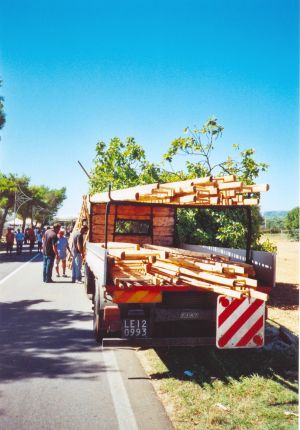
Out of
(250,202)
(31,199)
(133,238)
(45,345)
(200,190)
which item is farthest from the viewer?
(31,199)

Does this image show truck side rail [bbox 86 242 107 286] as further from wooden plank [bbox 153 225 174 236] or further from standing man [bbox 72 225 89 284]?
standing man [bbox 72 225 89 284]

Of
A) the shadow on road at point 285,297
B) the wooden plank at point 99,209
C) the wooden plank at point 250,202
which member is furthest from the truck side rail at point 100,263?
the shadow on road at point 285,297

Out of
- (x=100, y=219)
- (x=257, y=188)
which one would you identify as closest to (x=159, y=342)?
(x=257, y=188)

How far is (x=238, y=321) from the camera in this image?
14.1 feet

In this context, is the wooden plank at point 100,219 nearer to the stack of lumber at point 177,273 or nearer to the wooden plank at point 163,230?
the wooden plank at point 163,230

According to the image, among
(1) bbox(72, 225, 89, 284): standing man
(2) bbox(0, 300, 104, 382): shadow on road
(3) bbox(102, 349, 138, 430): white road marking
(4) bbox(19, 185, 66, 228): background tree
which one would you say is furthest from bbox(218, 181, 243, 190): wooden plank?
(4) bbox(19, 185, 66, 228): background tree

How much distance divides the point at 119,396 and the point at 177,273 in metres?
1.57

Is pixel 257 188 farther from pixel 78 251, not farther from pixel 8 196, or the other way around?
pixel 8 196

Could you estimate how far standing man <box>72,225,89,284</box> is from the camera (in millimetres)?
10859

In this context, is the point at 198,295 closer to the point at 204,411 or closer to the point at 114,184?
the point at 204,411

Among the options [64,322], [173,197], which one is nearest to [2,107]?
[64,322]

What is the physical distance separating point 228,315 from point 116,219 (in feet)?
15.2

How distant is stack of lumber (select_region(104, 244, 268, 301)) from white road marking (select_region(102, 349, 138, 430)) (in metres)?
1.18

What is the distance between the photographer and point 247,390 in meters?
4.21
